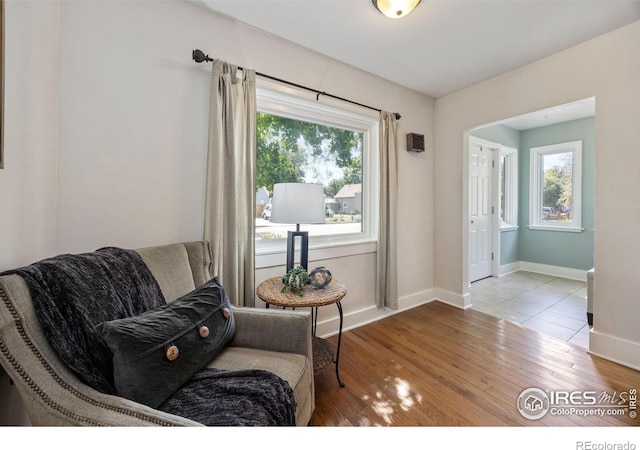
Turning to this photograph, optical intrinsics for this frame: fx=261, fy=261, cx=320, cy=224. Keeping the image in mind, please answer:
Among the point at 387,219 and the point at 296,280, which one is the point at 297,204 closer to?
the point at 296,280

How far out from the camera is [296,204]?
1.68m

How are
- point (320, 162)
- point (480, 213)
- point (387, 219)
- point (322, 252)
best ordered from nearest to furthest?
1. point (322, 252)
2. point (320, 162)
3. point (387, 219)
4. point (480, 213)

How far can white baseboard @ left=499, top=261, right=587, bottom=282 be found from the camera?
13.1ft

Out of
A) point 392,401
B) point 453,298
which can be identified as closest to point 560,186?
point 453,298

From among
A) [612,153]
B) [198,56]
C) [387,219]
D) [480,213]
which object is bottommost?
[387,219]

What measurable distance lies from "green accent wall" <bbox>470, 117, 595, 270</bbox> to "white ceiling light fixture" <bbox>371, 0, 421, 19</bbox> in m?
2.53

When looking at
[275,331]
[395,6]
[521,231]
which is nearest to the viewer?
[275,331]

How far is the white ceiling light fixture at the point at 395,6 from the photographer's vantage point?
1573mm

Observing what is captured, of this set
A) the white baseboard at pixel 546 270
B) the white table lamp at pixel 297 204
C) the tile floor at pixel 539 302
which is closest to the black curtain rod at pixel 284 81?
the white table lamp at pixel 297 204

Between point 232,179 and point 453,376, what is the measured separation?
1.99m

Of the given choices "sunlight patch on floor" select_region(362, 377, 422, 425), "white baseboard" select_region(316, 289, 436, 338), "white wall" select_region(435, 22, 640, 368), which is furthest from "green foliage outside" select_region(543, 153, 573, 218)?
"sunlight patch on floor" select_region(362, 377, 422, 425)

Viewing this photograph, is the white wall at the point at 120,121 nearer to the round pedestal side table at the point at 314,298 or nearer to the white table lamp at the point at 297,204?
the round pedestal side table at the point at 314,298

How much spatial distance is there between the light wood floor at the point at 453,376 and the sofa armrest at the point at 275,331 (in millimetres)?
514

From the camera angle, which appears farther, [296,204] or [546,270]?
[546,270]
